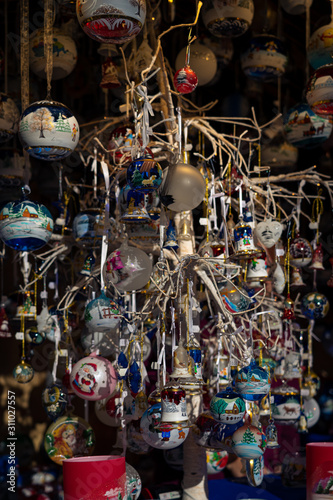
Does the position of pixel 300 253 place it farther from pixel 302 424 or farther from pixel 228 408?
pixel 228 408

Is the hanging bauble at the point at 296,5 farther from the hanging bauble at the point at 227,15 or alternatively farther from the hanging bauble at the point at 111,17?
the hanging bauble at the point at 111,17

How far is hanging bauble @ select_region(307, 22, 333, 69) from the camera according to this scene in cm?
363

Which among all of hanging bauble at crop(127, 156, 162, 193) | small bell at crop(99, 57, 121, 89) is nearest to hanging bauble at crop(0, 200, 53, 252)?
hanging bauble at crop(127, 156, 162, 193)

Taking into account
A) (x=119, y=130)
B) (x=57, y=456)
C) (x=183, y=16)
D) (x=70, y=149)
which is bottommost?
(x=57, y=456)

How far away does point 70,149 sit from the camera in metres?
3.10

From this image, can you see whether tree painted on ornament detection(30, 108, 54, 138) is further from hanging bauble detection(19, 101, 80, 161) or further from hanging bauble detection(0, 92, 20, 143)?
hanging bauble detection(0, 92, 20, 143)

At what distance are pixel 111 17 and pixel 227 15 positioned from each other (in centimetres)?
131

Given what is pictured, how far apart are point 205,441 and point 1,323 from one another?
1.36 m

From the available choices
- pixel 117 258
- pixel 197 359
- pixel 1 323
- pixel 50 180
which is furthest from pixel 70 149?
pixel 50 180

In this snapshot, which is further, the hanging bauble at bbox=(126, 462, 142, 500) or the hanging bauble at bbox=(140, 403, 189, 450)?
the hanging bauble at bbox=(126, 462, 142, 500)

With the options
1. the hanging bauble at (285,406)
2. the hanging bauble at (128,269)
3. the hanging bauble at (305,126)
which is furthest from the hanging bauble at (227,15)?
the hanging bauble at (285,406)

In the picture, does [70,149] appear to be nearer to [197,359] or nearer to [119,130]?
[119,130]

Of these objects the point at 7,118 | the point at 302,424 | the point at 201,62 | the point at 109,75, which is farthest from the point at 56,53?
the point at 302,424

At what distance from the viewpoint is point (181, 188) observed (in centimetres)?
304
